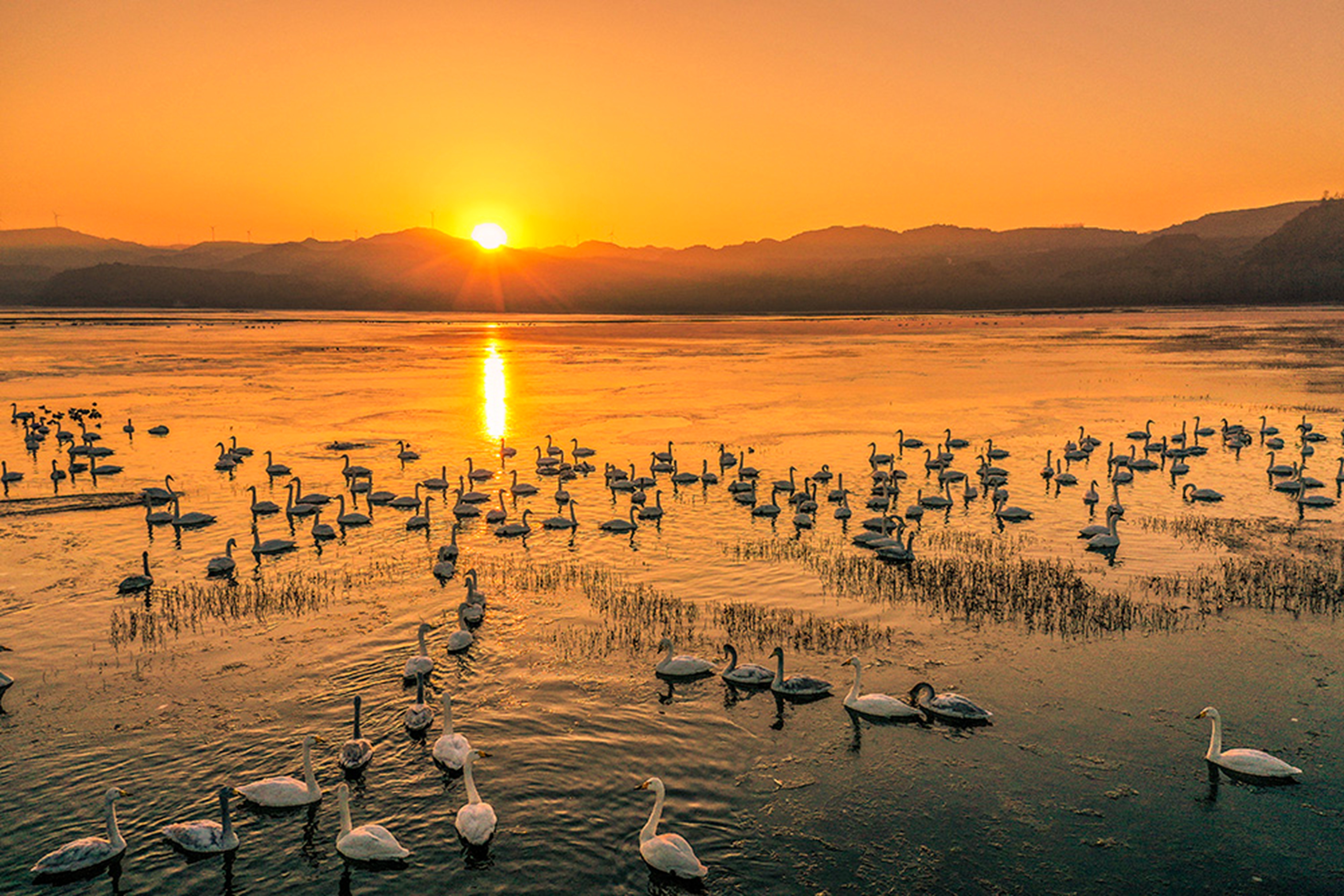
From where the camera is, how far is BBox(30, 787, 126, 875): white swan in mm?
12469

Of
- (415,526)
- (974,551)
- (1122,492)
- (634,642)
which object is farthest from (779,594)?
(1122,492)

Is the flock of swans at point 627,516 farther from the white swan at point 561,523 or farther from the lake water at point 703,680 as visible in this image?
the lake water at point 703,680

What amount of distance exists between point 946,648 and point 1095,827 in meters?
6.73

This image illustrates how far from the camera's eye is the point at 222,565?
2589 centimetres

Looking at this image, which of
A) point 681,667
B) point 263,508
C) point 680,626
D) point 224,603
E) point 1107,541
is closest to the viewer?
point 681,667

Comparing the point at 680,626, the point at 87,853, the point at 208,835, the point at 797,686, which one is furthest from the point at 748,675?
the point at 87,853

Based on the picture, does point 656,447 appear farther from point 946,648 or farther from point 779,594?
point 946,648

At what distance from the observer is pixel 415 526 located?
30.8 m

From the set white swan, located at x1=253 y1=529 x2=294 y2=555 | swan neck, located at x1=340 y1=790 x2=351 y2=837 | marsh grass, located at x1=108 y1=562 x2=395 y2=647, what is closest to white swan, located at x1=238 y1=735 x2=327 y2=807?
swan neck, located at x1=340 y1=790 x2=351 y2=837

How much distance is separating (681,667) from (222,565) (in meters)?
15.1

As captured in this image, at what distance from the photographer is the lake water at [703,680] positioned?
13.2 meters

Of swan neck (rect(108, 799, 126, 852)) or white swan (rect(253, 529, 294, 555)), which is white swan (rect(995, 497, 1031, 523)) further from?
swan neck (rect(108, 799, 126, 852))

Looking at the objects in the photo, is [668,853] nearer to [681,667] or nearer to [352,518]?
[681,667]

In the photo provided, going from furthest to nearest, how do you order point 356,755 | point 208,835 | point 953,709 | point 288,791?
point 953,709 → point 356,755 → point 288,791 → point 208,835
